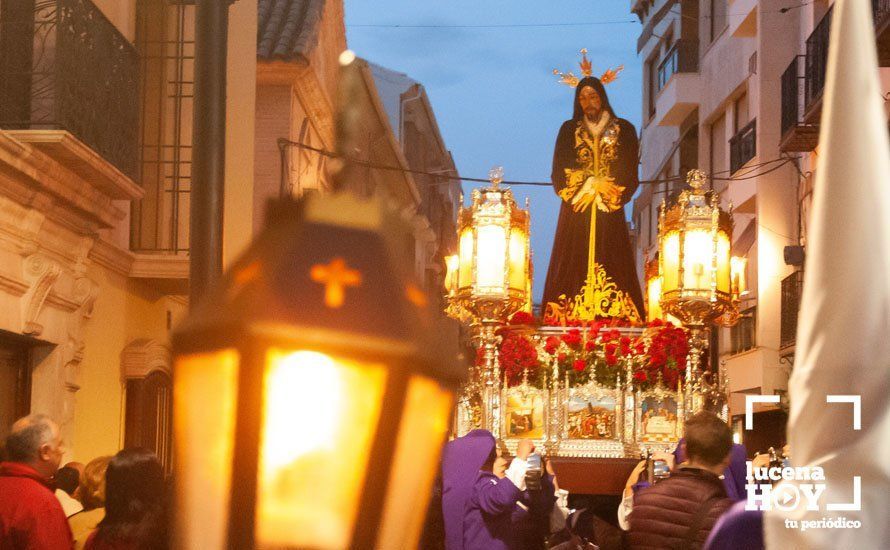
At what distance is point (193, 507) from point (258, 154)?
14975mm

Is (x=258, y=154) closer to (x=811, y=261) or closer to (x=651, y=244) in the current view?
(x=811, y=261)

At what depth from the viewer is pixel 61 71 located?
905 cm

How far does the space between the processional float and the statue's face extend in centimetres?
152

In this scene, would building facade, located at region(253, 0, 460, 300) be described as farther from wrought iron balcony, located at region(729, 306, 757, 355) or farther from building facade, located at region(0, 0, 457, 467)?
wrought iron balcony, located at region(729, 306, 757, 355)

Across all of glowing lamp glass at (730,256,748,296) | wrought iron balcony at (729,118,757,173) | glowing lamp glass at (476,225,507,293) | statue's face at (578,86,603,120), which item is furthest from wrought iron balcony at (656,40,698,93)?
glowing lamp glass at (476,225,507,293)

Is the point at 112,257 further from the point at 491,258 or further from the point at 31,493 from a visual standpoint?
the point at 31,493

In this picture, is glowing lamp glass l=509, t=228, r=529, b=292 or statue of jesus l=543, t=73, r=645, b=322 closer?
glowing lamp glass l=509, t=228, r=529, b=292

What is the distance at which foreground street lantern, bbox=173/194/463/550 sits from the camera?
1681 millimetres

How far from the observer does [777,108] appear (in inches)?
928

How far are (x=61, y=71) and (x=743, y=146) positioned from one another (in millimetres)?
17614

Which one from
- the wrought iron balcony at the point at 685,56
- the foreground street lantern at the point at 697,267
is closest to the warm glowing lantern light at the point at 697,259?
the foreground street lantern at the point at 697,267

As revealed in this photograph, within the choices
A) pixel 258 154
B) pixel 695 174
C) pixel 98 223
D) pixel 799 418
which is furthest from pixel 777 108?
pixel 799 418

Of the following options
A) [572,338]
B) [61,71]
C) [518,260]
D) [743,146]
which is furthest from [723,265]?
[743,146]

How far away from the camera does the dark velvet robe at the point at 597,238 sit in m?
12.2
